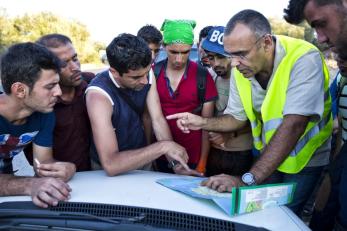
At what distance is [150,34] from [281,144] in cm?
235

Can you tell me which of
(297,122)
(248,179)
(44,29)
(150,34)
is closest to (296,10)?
(297,122)

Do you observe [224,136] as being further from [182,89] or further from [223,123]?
[182,89]

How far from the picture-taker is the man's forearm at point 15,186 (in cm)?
173

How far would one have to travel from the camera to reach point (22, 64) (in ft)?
6.44

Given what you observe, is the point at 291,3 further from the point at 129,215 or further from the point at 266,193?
the point at 129,215

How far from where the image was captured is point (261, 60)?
6.87ft

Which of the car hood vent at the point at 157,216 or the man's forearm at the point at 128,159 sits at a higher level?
the car hood vent at the point at 157,216

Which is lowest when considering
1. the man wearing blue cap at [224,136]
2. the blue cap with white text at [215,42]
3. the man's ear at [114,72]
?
the man wearing blue cap at [224,136]

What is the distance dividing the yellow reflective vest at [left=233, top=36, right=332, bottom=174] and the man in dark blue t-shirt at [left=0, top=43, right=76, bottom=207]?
3.73 feet

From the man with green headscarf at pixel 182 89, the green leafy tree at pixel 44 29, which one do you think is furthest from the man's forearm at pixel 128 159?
the green leafy tree at pixel 44 29

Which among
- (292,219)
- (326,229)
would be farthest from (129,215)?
(326,229)

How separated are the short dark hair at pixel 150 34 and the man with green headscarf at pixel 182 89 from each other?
909mm

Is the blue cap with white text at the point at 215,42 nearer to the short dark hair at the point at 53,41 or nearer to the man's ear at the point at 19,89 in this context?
the short dark hair at the point at 53,41

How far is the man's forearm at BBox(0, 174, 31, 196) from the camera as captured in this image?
1.73 m
